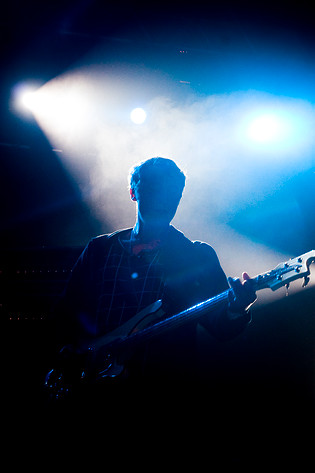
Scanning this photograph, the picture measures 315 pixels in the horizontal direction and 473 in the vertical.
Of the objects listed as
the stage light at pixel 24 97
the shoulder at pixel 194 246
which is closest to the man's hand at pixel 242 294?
the shoulder at pixel 194 246

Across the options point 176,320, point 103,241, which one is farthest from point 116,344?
point 103,241

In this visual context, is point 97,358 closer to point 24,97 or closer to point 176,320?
point 176,320

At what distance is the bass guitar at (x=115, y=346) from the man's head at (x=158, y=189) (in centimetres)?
68

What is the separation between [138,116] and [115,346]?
106 inches

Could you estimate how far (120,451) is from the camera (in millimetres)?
1270

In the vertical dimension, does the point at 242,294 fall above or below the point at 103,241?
below

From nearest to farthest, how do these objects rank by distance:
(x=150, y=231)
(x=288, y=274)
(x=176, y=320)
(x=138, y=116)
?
(x=288, y=274), (x=176, y=320), (x=150, y=231), (x=138, y=116)

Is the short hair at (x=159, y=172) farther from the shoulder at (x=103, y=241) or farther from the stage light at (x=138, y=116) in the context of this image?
the stage light at (x=138, y=116)

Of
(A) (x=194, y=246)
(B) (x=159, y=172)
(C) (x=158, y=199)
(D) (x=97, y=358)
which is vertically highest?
(B) (x=159, y=172)

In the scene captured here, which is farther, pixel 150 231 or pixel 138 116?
pixel 138 116

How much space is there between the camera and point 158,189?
64.5 inches

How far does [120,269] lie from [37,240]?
1.82 meters

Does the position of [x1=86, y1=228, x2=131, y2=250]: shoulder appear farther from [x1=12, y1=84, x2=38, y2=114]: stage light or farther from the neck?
[x1=12, y1=84, x2=38, y2=114]: stage light

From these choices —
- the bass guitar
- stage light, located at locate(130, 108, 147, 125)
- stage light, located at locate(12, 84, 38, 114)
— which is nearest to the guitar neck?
the bass guitar
